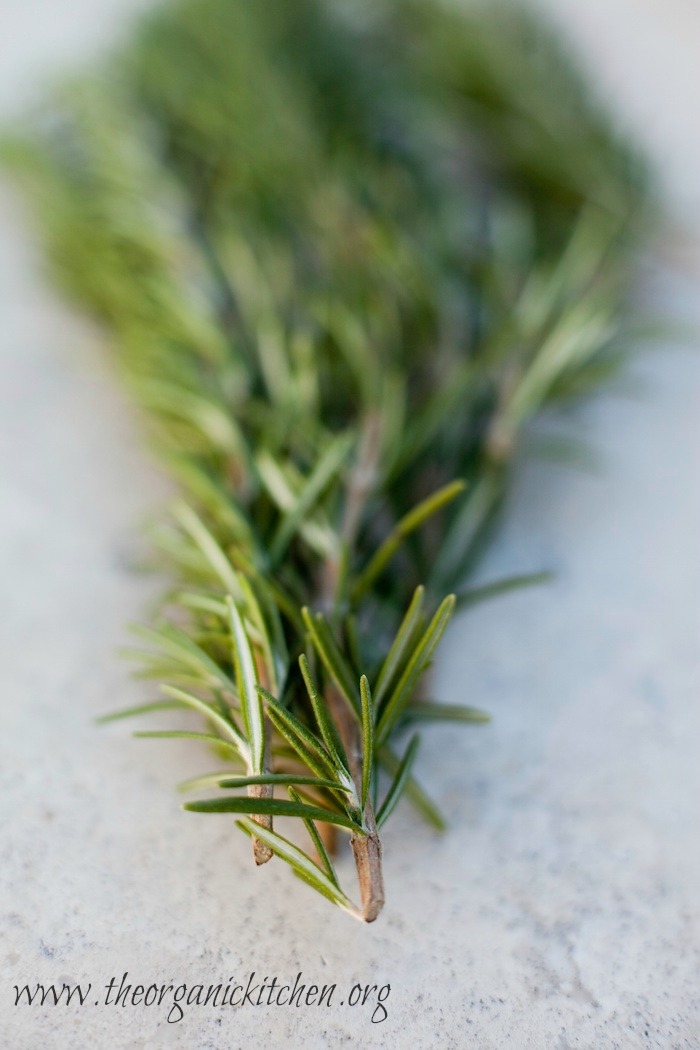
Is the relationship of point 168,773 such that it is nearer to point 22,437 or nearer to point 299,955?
point 299,955

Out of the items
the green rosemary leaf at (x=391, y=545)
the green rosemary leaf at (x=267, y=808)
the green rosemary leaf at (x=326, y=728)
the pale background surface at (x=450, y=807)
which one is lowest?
the pale background surface at (x=450, y=807)

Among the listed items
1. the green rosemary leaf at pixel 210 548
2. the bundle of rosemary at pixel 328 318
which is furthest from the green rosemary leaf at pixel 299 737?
the green rosemary leaf at pixel 210 548

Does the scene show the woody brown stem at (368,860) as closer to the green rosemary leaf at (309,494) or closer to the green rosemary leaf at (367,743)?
the green rosemary leaf at (367,743)

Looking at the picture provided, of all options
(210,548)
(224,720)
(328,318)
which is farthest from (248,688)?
(328,318)

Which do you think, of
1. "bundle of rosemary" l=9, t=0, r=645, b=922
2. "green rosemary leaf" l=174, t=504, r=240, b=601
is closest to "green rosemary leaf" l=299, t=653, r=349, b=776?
"bundle of rosemary" l=9, t=0, r=645, b=922

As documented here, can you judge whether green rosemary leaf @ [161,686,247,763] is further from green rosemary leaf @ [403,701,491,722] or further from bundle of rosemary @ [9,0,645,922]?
green rosemary leaf @ [403,701,491,722]

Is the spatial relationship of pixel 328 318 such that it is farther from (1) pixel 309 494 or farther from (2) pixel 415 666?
(2) pixel 415 666

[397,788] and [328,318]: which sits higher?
[328,318]
